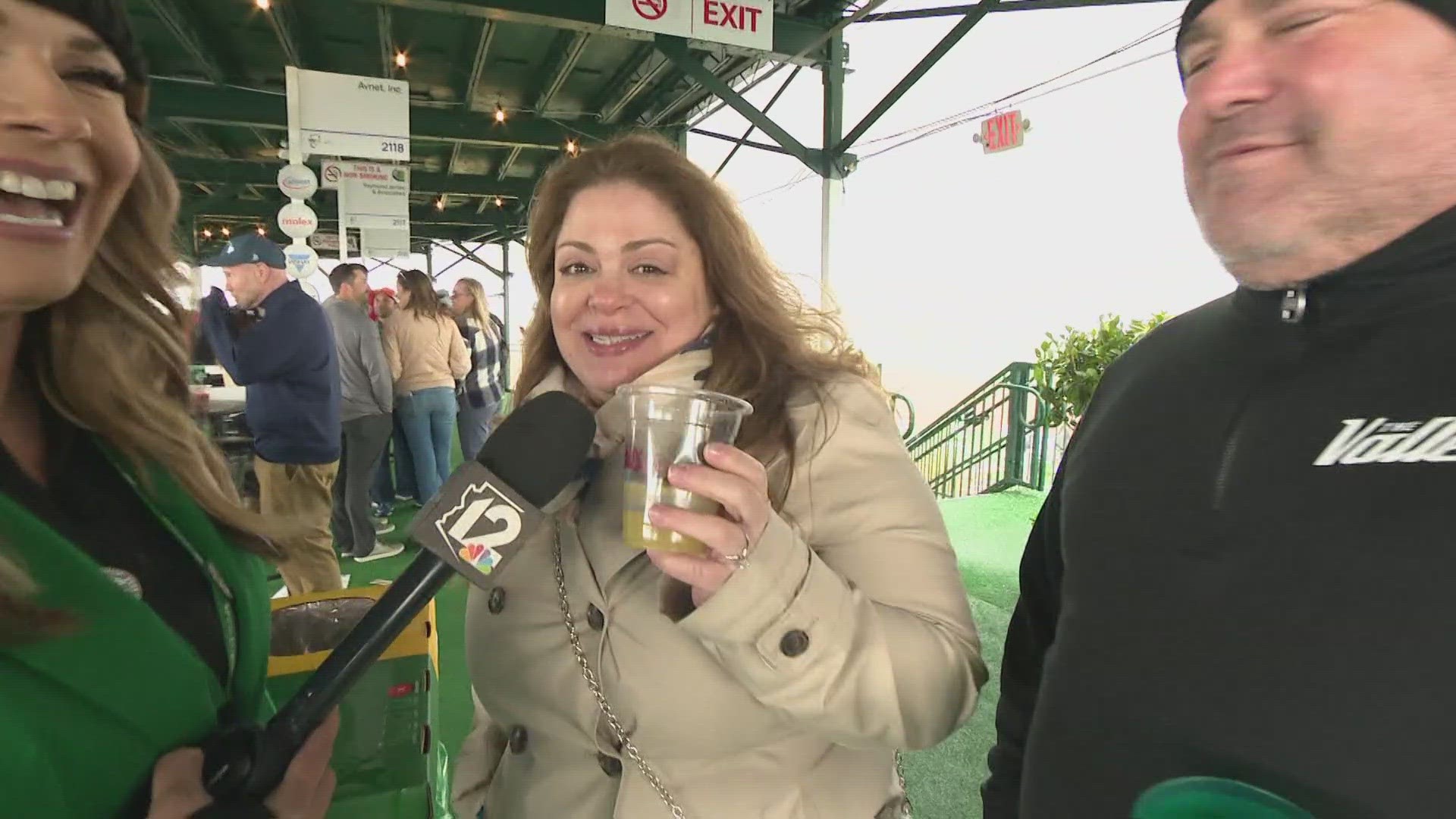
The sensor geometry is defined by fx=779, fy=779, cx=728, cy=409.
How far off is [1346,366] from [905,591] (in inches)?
24.1

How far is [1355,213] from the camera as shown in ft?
2.67

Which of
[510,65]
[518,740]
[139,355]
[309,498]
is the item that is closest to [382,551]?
[309,498]

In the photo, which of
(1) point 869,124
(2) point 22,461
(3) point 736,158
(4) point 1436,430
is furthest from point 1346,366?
(3) point 736,158

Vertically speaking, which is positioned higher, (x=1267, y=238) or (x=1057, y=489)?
(x=1267, y=238)

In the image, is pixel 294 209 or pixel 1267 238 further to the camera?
pixel 294 209

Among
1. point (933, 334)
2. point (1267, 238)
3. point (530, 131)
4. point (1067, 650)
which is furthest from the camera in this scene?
point (530, 131)

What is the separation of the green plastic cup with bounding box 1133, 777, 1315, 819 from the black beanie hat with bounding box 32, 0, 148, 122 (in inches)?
54.1

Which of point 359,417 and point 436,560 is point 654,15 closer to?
point 359,417

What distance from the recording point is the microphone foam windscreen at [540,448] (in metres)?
0.94

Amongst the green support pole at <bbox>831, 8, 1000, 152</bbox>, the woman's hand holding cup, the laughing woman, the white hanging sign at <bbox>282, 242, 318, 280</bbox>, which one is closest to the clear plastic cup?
the woman's hand holding cup

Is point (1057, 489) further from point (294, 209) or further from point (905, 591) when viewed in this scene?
point (294, 209)

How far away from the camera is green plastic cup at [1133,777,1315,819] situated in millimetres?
630

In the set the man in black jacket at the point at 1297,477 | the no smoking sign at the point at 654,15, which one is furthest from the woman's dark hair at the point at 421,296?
the man in black jacket at the point at 1297,477

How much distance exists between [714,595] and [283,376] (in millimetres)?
3654
